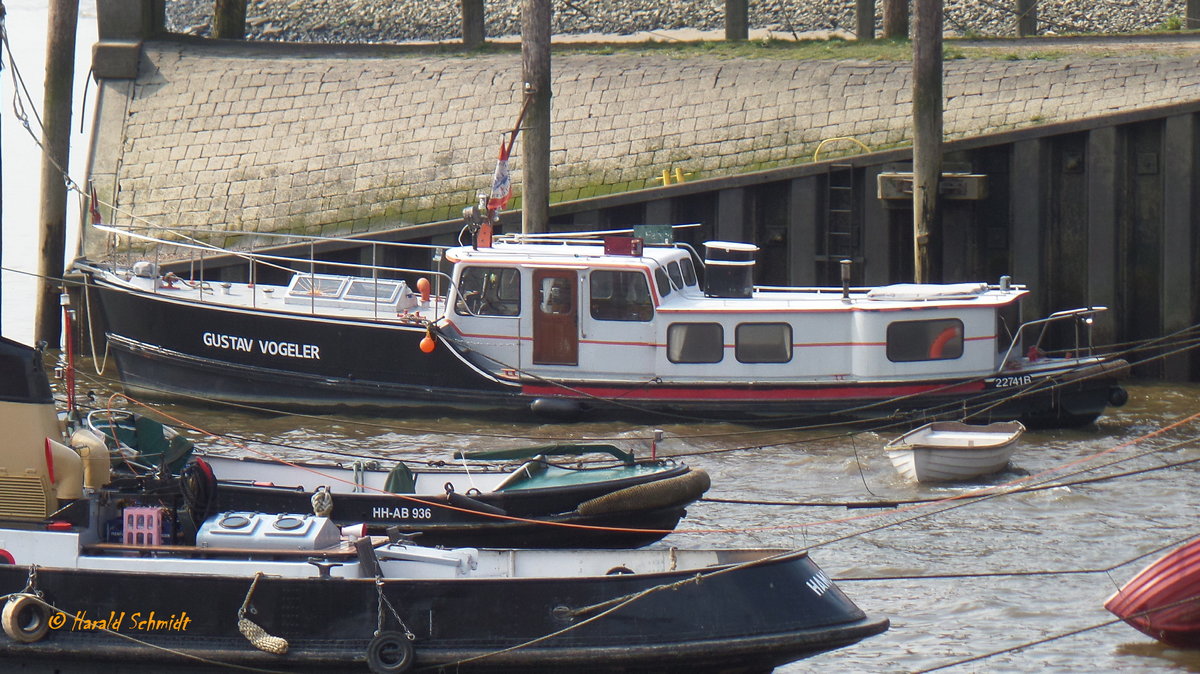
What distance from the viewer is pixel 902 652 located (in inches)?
424

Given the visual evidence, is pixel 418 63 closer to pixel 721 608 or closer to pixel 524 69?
pixel 524 69

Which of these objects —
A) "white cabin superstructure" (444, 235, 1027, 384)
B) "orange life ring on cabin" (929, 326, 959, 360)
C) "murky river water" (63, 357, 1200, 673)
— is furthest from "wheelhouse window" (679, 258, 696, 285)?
"orange life ring on cabin" (929, 326, 959, 360)

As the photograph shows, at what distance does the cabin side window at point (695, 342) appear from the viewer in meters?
16.5

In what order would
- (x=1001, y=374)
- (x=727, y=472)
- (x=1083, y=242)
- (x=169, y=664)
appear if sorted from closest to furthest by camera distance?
(x=169, y=664) → (x=727, y=472) → (x=1001, y=374) → (x=1083, y=242)

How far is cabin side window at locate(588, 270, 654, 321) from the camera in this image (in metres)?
16.5

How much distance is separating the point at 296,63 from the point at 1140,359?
44.5 ft

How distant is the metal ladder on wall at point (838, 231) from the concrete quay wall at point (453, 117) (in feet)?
5.12

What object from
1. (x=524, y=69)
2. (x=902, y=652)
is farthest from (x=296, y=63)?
(x=902, y=652)

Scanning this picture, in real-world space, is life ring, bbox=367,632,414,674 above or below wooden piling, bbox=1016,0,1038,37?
below

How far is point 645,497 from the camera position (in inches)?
461

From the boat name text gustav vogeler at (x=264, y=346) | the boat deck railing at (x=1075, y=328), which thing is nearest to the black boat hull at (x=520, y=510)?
the boat deck railing at (x=1075, y=328)

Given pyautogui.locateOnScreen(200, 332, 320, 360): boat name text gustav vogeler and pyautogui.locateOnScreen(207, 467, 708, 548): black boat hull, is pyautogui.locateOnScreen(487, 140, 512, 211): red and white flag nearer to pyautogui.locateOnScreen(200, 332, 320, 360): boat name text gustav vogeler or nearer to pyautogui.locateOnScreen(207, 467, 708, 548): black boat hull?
pyautogui.locateOnScreen(200, 332, 320, 360): boat name text gustav vogeler

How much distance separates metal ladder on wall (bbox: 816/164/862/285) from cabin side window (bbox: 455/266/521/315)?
4.49 metres

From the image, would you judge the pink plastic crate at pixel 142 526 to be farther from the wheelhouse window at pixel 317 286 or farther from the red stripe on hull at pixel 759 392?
the wheelhouse window at pixel 317 286
